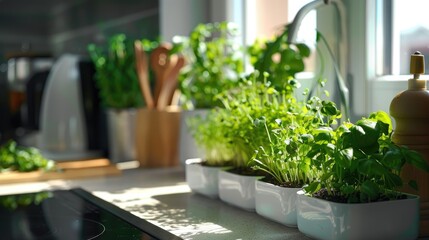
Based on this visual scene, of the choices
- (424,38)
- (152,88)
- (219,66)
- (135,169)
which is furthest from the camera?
(152,88)

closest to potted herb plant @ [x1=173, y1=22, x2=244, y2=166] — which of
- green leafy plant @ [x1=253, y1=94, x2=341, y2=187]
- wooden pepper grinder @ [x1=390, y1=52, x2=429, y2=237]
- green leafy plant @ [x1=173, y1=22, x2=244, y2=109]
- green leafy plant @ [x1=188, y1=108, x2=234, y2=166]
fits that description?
green leafy plant @ [x1=173, y1=22, x2=244, y2=109]

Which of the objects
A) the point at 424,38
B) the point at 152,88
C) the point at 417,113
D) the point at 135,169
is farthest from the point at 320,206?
the point at 152,88

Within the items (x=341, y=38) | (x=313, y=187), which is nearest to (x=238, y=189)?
(x=313, y=187)

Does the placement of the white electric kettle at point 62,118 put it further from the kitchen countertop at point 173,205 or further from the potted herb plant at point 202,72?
the potted herb plant at point 202,72

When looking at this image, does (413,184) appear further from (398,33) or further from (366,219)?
(398,33)

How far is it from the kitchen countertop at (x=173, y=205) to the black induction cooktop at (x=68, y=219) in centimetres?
4

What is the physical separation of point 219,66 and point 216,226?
0.61 metres

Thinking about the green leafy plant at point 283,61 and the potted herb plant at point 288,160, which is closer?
the potted herb plant at point 288,160

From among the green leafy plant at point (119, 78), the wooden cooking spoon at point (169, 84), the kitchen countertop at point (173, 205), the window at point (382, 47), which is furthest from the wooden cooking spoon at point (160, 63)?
the window at point (382, 47)

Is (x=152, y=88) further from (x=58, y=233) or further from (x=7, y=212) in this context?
(x=58, y=233)

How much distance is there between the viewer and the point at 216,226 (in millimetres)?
939

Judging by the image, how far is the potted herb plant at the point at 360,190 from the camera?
759 mm

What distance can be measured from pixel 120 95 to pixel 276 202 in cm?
97

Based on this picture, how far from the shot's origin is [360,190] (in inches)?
31.1
